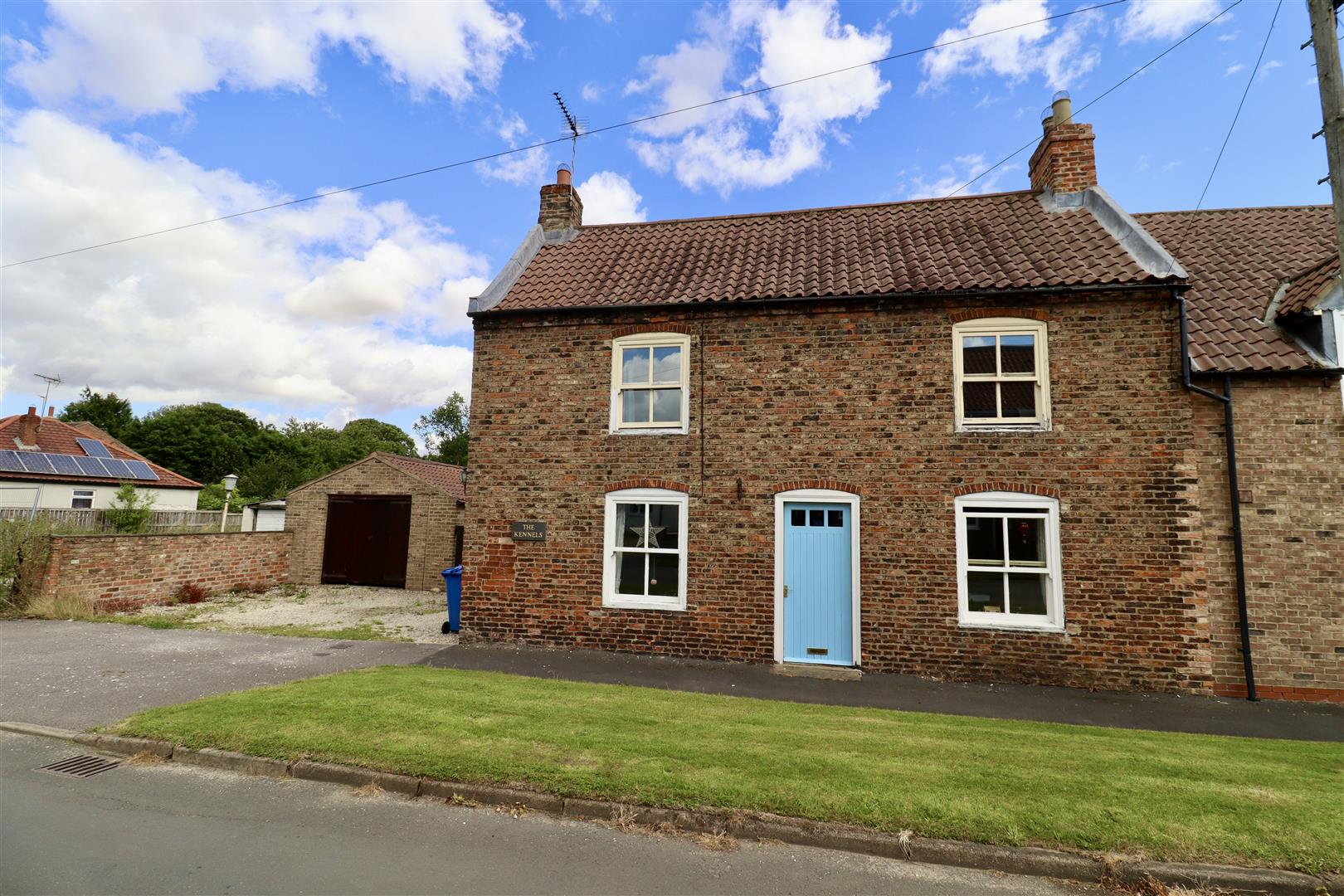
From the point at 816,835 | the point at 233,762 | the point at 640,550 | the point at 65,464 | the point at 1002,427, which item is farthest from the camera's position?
the point at 65,464

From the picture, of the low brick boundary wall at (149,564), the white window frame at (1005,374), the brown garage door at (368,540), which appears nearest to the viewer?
the white window frame at (1005,374)

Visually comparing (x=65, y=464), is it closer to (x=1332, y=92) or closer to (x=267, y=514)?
(x=267, y=514)

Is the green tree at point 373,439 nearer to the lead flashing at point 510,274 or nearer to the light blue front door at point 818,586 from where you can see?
the lead flashing at point 510,274

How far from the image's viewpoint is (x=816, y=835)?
13.7 feet

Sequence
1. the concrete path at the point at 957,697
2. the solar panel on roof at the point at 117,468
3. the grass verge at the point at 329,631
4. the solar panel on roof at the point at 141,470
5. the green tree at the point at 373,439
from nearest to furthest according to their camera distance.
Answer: the concrete path at the point at 957,697 < the grass verge at the point at 329,631 < the solar panel on roof at the point at 117,468 < the solar panel on roof at the point at 141,470 < the green tree at the point at 373,439

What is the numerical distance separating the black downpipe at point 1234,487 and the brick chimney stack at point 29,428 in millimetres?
43065

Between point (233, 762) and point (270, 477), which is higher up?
point (270, 477)

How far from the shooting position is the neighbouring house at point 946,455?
838cm

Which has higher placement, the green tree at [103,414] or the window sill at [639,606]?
the green tree at [103,414]

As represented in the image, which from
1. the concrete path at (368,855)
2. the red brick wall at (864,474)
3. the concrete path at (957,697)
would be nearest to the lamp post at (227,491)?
the red brick wall at (864,474)

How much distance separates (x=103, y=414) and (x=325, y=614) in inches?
2571

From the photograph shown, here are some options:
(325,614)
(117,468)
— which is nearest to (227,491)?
(325,614)

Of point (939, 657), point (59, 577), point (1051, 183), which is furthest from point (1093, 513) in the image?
point (59, 577)

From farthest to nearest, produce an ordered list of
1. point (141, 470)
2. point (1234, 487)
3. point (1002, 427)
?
point (141, 470), point (1002, 427), point (1234, 487)
